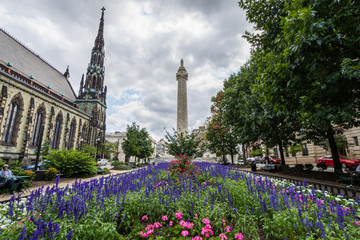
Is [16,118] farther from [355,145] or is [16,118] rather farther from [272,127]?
[355,145]

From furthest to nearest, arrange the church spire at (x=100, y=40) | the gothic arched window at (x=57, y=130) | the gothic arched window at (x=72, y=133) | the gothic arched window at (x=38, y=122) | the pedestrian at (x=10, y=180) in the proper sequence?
the church spire at (x=100, y=40)
the gothic arched window at (x=72, y=133)
the gothic arched window at (x=57, y=130)
the gothic arched window at (x=38, y=122)
the pedestrian at (x=10, y=180)

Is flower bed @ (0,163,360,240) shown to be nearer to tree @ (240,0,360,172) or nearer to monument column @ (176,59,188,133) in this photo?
tree @ (240,0,360,172)

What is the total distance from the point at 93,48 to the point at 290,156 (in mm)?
69509

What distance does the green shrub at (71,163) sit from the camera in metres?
14.3

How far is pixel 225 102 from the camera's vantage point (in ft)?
64.5

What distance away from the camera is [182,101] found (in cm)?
3372

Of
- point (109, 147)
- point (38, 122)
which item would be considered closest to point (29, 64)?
point (38, 122)

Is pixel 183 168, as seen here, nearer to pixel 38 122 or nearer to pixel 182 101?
pixel 182 101

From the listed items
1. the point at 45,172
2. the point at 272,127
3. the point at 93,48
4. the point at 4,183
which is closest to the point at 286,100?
the point at 272,127

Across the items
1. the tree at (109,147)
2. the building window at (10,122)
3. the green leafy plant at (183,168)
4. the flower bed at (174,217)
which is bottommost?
the flower bed at (174,217)

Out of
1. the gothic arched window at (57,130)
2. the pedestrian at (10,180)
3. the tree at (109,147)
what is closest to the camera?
the pedestrian at (10,180)

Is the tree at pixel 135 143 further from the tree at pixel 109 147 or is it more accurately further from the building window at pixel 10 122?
the building window at pixel 10 122

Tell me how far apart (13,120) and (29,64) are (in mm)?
19859

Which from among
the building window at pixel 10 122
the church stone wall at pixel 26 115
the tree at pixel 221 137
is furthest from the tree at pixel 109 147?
the tree at pixel 221 137
